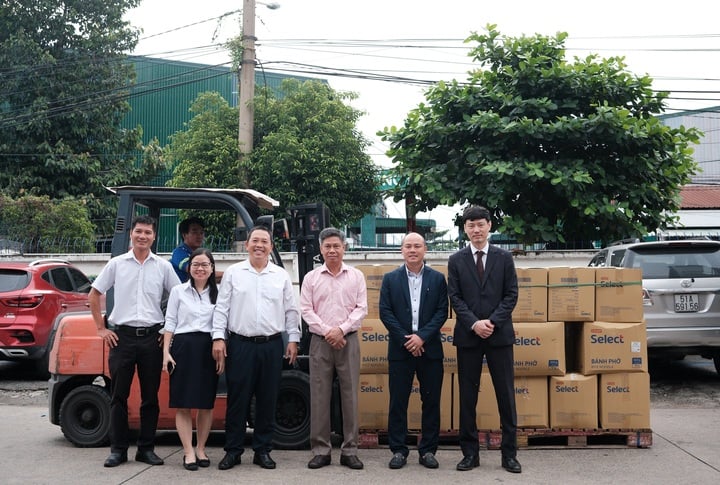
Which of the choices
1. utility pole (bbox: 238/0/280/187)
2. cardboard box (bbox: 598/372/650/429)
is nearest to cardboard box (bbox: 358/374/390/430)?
cardboard box (bbox: 598/372/650/429)

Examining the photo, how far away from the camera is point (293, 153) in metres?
21.0

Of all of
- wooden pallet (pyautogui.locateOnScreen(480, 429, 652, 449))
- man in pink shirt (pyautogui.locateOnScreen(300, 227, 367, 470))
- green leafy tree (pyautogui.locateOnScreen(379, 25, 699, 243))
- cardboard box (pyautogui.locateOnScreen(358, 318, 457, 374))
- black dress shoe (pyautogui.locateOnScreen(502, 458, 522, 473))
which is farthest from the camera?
green leafy tree (pyautogui.locateOnScreen(379, 25, 699, 243))

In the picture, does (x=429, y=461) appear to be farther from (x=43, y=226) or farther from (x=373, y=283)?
(x=43, y=226)

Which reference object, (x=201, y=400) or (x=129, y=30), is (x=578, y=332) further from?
(x=129, y=30)

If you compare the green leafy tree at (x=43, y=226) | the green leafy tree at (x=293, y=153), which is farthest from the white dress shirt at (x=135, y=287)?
the green leafy tree at (x=293, y=153)

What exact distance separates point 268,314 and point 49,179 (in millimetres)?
21911

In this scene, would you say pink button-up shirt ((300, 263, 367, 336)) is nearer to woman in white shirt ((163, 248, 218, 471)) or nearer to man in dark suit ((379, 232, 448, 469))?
man in dark suit ((379, 232, 448, 469))

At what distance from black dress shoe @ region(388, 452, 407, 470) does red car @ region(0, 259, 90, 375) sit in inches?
257

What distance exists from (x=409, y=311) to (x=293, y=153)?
1544 centimetres

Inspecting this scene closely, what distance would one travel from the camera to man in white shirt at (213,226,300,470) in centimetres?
589

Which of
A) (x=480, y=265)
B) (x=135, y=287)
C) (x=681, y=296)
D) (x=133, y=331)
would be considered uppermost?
(x=480, y=265)

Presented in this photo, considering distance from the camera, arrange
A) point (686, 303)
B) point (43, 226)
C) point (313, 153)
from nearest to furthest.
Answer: point (686, 303)
point (43, 226)
point (313, 153)

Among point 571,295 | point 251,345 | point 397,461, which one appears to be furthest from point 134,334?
point 571,295

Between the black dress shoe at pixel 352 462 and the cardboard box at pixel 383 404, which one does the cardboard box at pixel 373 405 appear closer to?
the cardboard box at pixel 383 404
